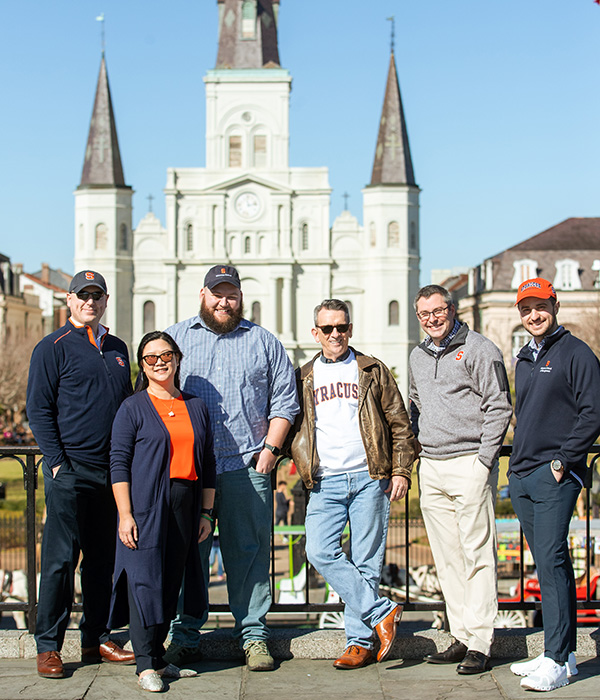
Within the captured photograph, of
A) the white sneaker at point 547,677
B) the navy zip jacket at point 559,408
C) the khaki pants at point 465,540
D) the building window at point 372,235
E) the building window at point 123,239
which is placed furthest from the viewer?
the building window at point 123,239

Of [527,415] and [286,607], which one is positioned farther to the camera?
[286,607]

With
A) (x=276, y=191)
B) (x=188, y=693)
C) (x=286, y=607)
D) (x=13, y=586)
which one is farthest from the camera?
(x=276, y=191)

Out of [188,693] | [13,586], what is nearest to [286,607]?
[188,693]

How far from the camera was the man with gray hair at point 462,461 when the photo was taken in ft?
17.4

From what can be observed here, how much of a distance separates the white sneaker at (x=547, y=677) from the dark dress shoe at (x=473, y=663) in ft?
1.04

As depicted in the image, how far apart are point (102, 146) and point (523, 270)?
92.0 feet

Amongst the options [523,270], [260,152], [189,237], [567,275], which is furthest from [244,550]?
[260,152]

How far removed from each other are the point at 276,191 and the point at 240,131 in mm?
4933

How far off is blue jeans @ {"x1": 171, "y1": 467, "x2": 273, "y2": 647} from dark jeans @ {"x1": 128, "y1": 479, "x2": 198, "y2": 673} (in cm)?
29

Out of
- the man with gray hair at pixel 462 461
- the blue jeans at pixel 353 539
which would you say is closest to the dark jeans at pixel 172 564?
the blue jeans at pixel 353 539

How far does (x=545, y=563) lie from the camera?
5.13m

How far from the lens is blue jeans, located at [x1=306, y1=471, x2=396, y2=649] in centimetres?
536

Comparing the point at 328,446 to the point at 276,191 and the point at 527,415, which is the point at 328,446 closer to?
the point at 527,415

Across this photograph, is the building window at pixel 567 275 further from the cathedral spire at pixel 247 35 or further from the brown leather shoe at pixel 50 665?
the brown leather shoe at pixel 50 665
